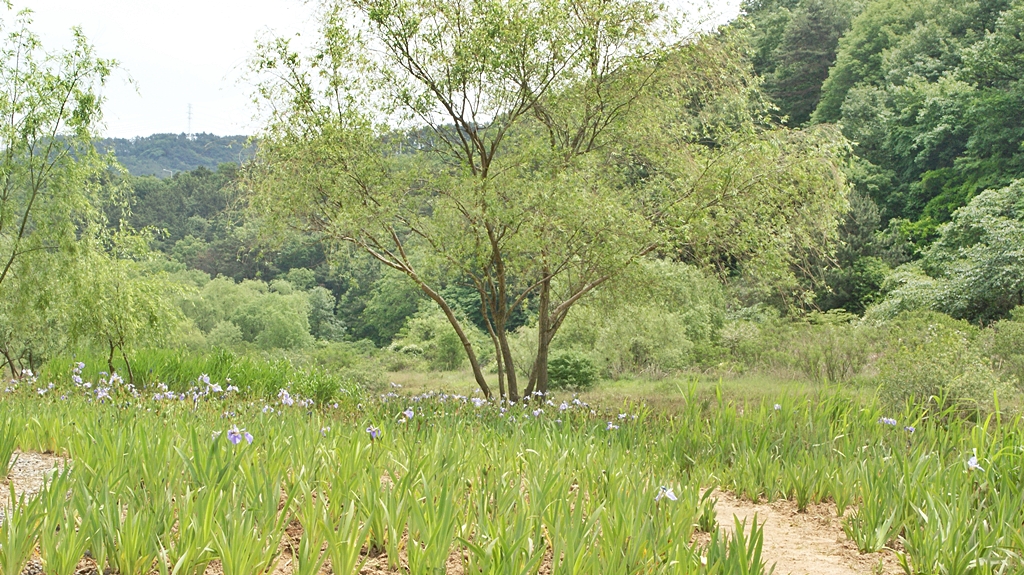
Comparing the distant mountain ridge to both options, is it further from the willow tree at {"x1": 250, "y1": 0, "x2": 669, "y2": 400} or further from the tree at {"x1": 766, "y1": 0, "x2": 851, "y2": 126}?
the willow tree at {"x1": 250, "y1": 0, "x2": 669, "y2": 400}

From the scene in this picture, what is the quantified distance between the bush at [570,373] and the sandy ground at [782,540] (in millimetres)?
12912

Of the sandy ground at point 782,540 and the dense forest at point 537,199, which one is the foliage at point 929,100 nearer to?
the dense forest at point 537,199

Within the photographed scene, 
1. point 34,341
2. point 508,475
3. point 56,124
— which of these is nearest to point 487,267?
point 56,124

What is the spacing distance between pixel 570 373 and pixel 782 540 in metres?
13.8

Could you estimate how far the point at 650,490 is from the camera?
8.82ft

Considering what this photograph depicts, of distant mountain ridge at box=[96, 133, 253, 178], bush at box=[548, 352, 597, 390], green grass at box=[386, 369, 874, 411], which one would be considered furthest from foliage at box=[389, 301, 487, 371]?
distant mountain ridge at box=[96, 133, 253, 178]

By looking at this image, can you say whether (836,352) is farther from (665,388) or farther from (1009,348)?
(665,388)

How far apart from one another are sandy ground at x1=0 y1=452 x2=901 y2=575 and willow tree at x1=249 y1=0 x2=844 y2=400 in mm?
4597

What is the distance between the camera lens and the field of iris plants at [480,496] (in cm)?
211

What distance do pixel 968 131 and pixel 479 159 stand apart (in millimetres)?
23649

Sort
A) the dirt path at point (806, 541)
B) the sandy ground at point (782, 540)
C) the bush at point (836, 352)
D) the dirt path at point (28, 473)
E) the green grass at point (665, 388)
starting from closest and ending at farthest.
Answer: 1. the sandy ground at point (782, 540)
2. the dirt path at point (806, 541)
3. the dirt path at point (28, 473)
4. the green grass at point (665, 388)
5. the bush at point (836, 352)

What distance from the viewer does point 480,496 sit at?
2539 millimetres

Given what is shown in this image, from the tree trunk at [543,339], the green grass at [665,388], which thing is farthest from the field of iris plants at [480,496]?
the green grass at [665,388]

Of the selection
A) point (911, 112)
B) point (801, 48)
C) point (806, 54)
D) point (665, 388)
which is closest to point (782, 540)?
point (665, 388)
